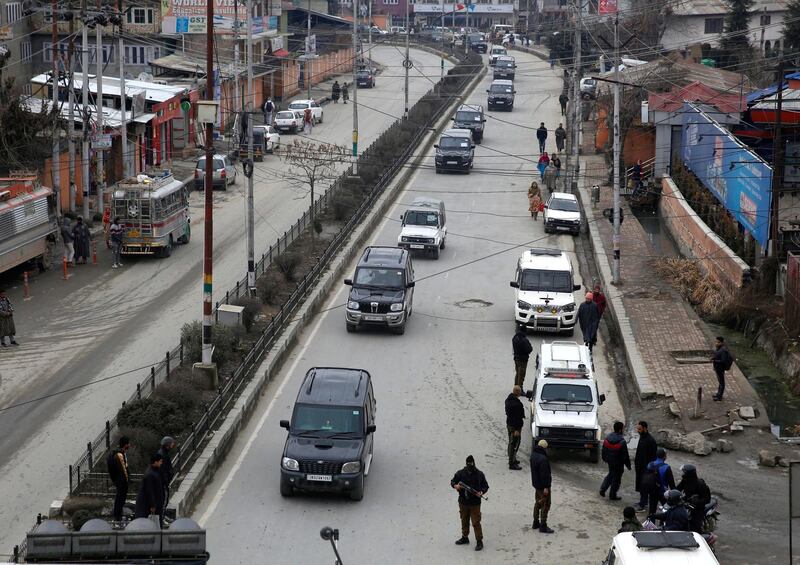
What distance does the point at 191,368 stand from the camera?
2686 centimetres

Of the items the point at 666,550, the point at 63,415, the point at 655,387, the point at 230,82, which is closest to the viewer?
the point at 666,550

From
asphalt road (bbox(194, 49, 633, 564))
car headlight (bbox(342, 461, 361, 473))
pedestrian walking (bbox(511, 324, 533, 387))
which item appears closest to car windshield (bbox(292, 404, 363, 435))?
car headlight (bbox(342, 461, 361, 473))

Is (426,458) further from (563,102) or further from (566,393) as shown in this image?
(563,102)

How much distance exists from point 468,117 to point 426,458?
4487 centimetres

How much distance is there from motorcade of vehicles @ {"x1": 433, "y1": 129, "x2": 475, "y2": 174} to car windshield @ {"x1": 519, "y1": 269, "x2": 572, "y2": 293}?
2466 centimetres

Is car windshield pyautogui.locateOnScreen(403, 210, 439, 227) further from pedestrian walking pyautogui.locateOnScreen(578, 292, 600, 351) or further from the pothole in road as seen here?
pedestrian walking pyautogui.locateOnScreen(578, 292, 600, 351)

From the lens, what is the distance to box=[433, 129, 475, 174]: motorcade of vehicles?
5753 cm

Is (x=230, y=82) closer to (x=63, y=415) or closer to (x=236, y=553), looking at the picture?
(x=63, y=415)

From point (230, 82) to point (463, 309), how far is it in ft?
137

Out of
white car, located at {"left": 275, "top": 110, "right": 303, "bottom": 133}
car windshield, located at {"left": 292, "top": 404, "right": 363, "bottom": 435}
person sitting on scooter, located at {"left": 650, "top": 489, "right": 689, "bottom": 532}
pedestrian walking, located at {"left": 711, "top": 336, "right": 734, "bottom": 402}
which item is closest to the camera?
person sitting on scooter, located at {"left": 650, "top": 489, "right": 689, "bottom": 532}

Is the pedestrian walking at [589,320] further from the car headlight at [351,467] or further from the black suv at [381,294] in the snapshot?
the car headlight at [351,467]

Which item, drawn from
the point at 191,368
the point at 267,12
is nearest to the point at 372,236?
the point at 191,368

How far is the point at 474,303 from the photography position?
3609 centimetres

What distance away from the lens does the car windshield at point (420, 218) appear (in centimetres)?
4191
